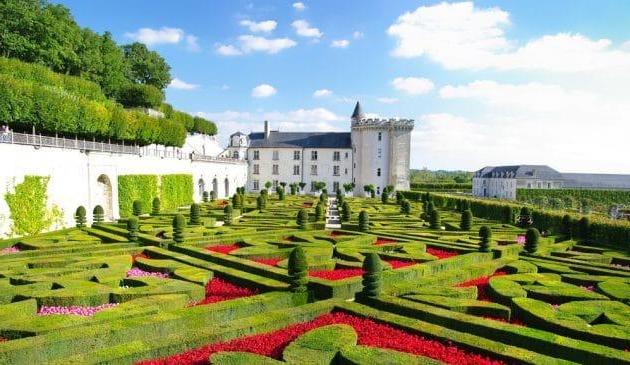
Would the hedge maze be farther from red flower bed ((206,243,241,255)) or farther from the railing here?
the railing

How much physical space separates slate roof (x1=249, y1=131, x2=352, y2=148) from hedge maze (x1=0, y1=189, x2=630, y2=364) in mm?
53655

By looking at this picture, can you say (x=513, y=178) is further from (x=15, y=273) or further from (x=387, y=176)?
(x=15, y=273)

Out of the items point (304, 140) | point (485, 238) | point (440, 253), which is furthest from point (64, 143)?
point (304, 140)

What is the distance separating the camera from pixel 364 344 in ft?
27.9

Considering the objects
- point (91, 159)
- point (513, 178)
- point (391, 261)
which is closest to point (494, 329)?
point (391, 261)

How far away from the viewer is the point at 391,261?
16.4m

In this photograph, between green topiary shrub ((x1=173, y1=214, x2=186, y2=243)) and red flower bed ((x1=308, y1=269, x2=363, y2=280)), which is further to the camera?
green topiary shrub ((x1=173, y1=214, x2=186, y2=243))

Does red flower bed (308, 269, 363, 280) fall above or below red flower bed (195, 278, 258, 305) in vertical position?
above

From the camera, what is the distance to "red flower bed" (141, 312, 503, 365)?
7.94 meters

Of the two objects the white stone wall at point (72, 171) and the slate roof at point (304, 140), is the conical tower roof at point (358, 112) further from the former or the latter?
the white stone wall at point (72, 171)

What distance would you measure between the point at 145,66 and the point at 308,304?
2559 inches

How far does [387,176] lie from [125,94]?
129 feet

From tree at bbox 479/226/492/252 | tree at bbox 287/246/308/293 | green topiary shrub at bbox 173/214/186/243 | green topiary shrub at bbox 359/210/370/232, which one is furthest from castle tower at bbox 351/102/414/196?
tree at bbox 287/246/308/293

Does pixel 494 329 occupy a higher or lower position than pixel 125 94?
lower
